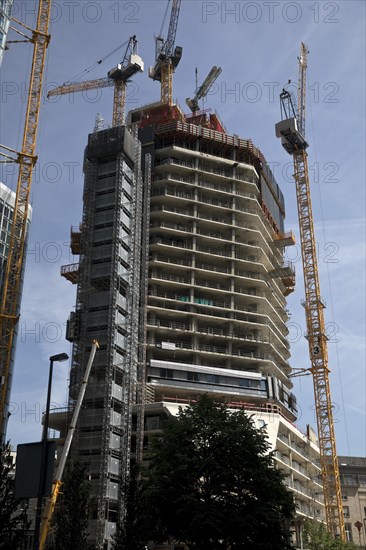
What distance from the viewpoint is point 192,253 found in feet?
340

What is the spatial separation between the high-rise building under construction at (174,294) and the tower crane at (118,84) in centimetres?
1170

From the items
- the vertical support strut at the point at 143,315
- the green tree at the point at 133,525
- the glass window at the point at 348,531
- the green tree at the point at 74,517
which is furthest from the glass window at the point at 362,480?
the green tree at the point at 74,517

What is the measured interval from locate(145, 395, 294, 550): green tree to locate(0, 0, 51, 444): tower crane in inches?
1767

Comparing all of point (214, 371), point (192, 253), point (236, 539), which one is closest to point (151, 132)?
point (192, 253)

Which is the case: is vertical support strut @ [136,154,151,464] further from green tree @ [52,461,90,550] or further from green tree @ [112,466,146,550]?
green tree @ [52,461,90,550]

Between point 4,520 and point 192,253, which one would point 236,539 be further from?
point 192,253

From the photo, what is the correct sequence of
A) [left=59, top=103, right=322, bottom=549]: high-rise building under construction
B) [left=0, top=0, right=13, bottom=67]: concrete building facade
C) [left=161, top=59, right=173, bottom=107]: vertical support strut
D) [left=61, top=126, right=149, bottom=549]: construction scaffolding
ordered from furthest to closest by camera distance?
1. [left=161, top=59, right=173, bottom=107]: vertical support strut
2. [left=0, top=0, right=13, bottom=67]: concrete building facade
3. [left=59, top=103, right=322, bottom=549]: high-rise building under construction
4. [left=61, top=126, right=149, bottom=549]: construction scaffolding

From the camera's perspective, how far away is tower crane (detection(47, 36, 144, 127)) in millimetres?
130625

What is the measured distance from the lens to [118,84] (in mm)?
133375

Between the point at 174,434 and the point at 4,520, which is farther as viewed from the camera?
the point at 174,434

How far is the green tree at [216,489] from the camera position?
43.9 metres

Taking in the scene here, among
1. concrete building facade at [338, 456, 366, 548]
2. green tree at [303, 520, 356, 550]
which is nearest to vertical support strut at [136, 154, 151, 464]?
green tree at [303, 520, 356, 550]

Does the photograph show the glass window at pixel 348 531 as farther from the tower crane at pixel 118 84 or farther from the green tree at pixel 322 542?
the tower crane at pixel 118 84

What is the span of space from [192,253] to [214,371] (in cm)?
1961
